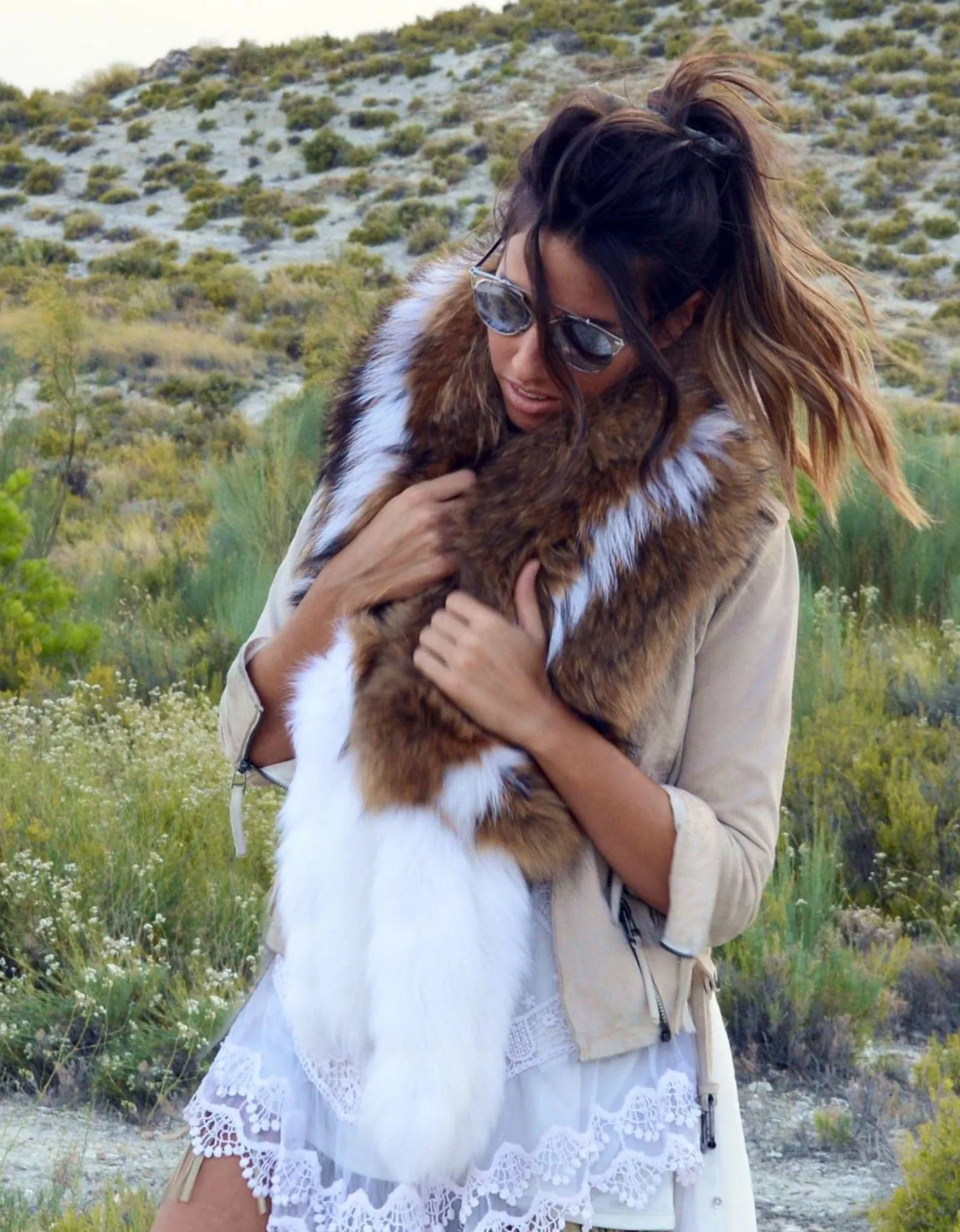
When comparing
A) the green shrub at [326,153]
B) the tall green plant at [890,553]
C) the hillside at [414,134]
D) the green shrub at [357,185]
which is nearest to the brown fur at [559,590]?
the tall green plant at [890,553]

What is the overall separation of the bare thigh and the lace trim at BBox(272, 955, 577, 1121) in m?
0.19

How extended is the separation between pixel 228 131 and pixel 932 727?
101 feet

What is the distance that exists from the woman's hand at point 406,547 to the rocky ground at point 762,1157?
1.95m

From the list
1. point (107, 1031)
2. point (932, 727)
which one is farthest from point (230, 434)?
point (107, 1031)

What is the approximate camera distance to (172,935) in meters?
4.32

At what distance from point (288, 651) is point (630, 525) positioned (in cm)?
57

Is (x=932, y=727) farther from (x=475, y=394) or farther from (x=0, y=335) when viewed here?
(x=0, y=335)

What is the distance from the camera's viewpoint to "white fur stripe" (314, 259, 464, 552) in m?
2.02

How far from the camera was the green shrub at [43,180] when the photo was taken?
96.2 feet

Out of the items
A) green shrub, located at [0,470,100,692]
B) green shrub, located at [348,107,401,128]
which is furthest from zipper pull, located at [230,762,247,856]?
green shrub, located at [348,107,401,128]

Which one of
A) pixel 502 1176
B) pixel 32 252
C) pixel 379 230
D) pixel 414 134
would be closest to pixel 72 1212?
pixel 502 1176

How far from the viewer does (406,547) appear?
6.16 ft

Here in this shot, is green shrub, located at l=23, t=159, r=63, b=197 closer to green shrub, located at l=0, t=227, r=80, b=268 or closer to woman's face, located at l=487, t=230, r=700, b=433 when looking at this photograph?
green shrub, located at l=0, t=227, r=80, b=268

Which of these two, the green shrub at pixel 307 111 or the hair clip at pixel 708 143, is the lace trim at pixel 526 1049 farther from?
the green shrub at pixel 307 111
